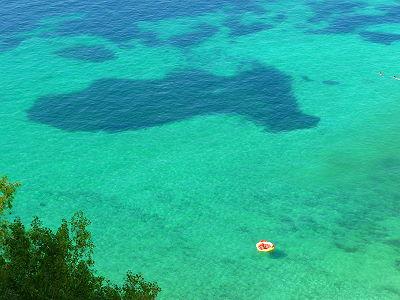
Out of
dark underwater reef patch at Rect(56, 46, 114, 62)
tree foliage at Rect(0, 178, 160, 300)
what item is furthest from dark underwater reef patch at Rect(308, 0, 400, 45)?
tree foliage at Rect(0, 178, 160, 300)

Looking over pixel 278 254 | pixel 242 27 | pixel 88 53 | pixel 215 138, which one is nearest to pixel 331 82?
pixel 215 138

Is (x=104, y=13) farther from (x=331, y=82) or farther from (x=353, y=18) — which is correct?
(x=353, y=18)

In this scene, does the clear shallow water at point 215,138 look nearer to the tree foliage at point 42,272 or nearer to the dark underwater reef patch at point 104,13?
the dark underwater reef patch at point 104,13

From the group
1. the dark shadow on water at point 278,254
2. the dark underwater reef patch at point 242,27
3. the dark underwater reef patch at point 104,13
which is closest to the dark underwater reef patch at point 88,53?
the dark underwater reef patch at point 104,13

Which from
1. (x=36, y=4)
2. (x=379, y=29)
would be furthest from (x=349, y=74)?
(x=36, y=4)

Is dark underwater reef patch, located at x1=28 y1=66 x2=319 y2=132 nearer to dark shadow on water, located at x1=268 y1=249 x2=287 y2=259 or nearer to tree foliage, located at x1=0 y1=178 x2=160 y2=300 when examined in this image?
dark shadow on water, located at x1=268 y1=249 x2=287 y2=259

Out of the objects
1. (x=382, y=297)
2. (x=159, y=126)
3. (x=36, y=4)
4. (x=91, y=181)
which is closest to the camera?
(x=382, y=297)

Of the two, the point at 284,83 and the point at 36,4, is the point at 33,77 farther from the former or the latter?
the point at 284,83
